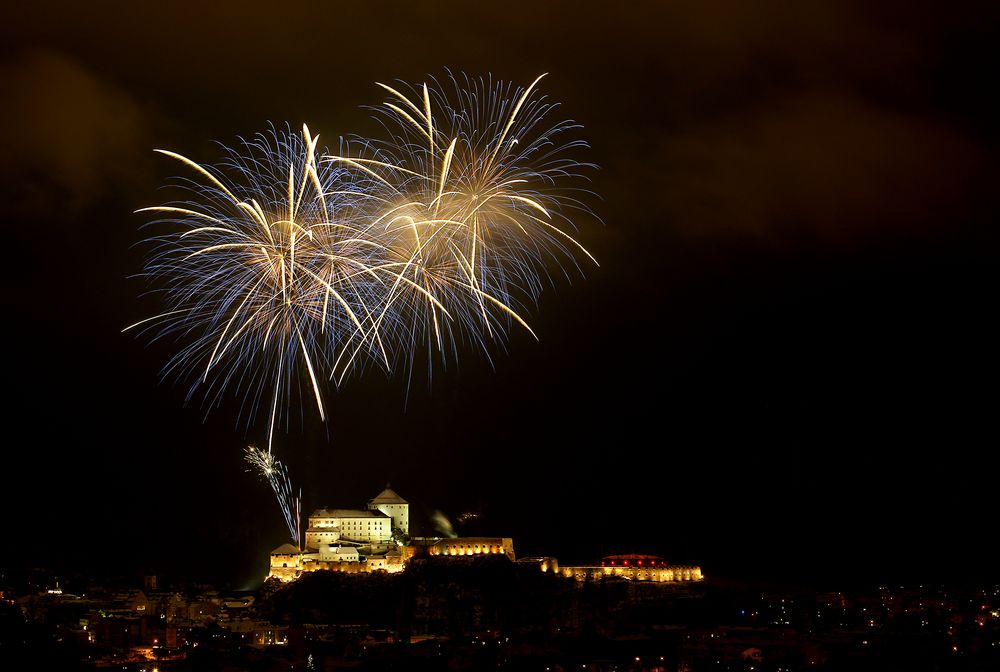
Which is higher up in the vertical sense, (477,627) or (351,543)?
(351,543)

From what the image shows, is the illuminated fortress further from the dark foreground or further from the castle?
the dark foreground

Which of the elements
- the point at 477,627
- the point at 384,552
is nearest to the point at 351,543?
the point at 384,552

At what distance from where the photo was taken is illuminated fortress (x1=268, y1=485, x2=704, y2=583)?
6525 centimetres

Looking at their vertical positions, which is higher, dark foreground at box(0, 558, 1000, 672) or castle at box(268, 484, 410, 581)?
castle at box(268, 484, 410, 581)

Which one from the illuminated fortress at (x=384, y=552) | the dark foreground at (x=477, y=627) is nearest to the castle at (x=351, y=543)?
the illuminated fortress at (x=384, y=552)

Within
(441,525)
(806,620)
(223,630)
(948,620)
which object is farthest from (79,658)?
(948,620)

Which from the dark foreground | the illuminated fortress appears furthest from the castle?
the dark foreground

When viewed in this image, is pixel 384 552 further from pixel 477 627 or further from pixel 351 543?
pixel 477 627

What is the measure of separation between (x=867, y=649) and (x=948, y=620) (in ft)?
49.7

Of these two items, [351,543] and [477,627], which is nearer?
[477,627]

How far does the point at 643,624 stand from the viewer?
2317 inches

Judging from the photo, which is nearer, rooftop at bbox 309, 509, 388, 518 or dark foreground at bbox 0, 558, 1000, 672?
dark foreground at bbox 0, 558, 1000, 672

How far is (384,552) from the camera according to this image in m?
67.8

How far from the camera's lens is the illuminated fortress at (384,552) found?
65.2 metres
